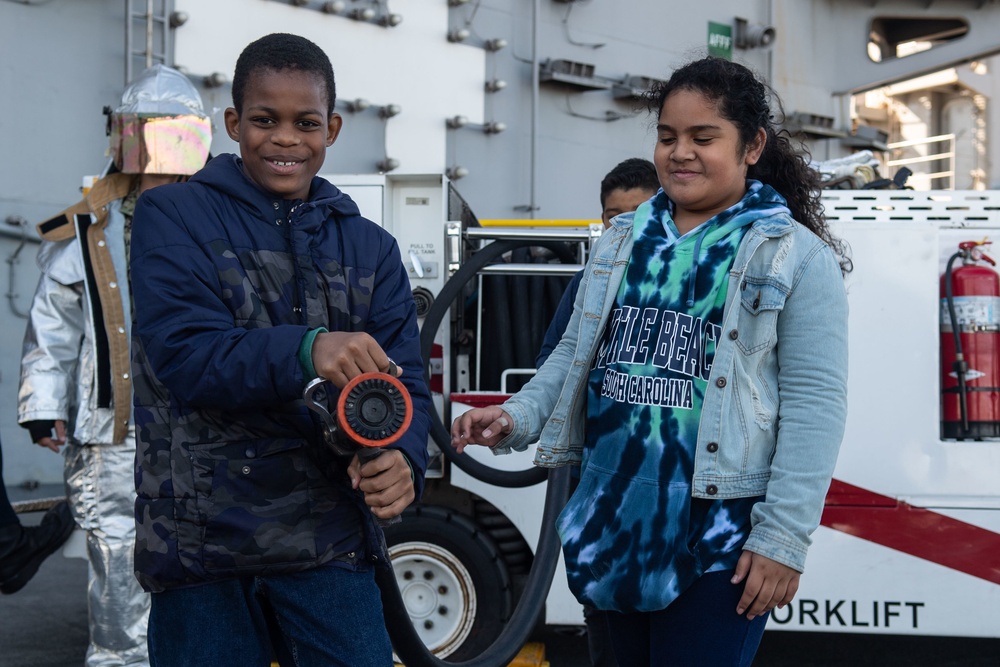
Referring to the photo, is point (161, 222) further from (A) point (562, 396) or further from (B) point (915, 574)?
→ (B) point (915, 574)

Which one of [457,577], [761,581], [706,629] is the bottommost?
[457,577]

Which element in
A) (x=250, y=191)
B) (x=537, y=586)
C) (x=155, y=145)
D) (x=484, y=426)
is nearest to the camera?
(x=250, y=191)

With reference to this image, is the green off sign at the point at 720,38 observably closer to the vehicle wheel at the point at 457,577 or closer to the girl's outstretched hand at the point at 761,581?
the vehicle wheel at the point at 457,577

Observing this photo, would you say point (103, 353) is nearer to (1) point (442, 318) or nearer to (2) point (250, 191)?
(1) point (442, 318)

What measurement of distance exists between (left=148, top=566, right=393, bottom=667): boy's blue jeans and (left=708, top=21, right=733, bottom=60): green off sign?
1148 centimetres

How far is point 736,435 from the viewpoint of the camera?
207 cm

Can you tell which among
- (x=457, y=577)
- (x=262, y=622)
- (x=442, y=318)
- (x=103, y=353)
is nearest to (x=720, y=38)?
(x=442, y=318)

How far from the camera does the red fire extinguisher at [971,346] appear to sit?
179 inches

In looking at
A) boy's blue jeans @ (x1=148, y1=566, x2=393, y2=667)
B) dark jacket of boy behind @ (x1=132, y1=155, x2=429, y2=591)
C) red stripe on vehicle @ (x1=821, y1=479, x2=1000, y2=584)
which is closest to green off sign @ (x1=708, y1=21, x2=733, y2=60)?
red stripe on vehicle @ (x1=821, y1=479, x2=1000, y2=584)

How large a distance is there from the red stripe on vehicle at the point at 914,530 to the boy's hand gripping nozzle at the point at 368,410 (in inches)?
126

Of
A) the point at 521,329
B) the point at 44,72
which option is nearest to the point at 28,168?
the point at 44,72

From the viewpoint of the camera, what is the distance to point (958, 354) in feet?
14.9

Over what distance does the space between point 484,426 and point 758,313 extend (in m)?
0.62

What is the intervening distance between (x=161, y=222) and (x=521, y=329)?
3085mm
